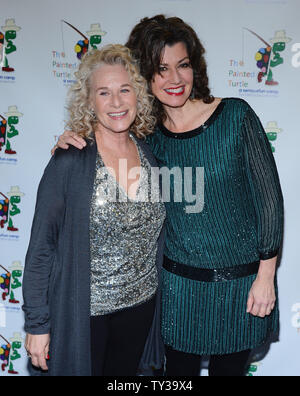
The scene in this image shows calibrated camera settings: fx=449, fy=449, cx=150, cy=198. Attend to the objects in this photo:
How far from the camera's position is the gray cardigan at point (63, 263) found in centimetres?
124

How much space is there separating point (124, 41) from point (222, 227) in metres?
0.95

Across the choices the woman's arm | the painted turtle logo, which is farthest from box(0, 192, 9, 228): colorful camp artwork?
the woman's arm

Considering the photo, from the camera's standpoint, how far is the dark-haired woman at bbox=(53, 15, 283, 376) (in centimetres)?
137

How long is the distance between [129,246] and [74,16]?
3.59ft

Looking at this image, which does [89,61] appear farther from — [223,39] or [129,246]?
[223,39]

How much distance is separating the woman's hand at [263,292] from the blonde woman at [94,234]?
12.9 inches

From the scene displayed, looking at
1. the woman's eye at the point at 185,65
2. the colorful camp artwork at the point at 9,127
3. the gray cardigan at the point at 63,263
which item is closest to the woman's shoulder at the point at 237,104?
the woman's eye at the point at 185,65

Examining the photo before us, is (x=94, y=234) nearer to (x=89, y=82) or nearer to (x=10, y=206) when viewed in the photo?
(x=89, y=82)

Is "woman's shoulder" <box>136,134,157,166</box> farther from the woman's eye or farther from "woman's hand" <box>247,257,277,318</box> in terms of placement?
"woman's hand" <box>247,257,277,318</box>

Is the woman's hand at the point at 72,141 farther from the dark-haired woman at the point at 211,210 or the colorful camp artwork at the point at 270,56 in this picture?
the colorful camp artwork at the point at 270,56

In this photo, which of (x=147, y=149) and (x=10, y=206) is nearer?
(x=147, y=149)

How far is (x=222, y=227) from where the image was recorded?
1.41 m

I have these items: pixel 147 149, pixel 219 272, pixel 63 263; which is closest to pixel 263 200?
pixel 219 272

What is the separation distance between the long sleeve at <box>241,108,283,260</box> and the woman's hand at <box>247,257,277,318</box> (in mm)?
46
